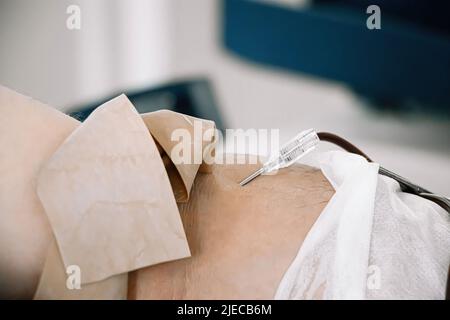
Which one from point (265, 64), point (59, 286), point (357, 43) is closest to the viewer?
point (59, 286)

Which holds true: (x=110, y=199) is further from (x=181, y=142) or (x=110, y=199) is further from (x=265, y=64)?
(x=265, y=64)

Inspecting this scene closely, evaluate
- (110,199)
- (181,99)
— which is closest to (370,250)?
(110,199)

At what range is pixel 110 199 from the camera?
2.21ft

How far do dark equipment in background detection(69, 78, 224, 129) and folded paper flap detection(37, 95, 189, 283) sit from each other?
0.72 metres

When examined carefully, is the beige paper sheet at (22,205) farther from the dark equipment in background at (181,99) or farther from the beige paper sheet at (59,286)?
the dark equipment in background at (181,99)

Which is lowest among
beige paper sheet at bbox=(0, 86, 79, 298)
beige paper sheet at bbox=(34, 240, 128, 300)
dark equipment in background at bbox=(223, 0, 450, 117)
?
beige paper sheet at bbox=(34, 240, 128, 300)

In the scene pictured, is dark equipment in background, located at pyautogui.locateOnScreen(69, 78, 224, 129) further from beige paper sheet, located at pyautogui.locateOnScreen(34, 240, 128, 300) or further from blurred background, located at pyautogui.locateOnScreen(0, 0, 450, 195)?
beige paper sheet, located at pyautogui.locateOnScreen(34, 240, 128, 300)

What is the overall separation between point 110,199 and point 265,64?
5.27 feet

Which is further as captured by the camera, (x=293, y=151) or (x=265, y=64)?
(x=265, y=64)

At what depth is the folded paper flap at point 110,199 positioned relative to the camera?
66 centimetres

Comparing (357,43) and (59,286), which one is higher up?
(357,43)

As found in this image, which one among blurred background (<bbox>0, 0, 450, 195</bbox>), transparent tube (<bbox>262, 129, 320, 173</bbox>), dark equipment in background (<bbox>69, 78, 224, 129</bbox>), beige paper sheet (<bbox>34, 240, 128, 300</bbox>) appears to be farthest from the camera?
blurred background (<bbox>0, 0, 450, 195</bbox>)

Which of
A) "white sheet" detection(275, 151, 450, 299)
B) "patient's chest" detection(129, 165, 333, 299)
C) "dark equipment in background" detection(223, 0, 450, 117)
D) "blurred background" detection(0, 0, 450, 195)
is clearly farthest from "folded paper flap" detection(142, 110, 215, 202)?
"dark equipment in background" detection(223, 0, 450, 117)

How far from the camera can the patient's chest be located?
702 mm
